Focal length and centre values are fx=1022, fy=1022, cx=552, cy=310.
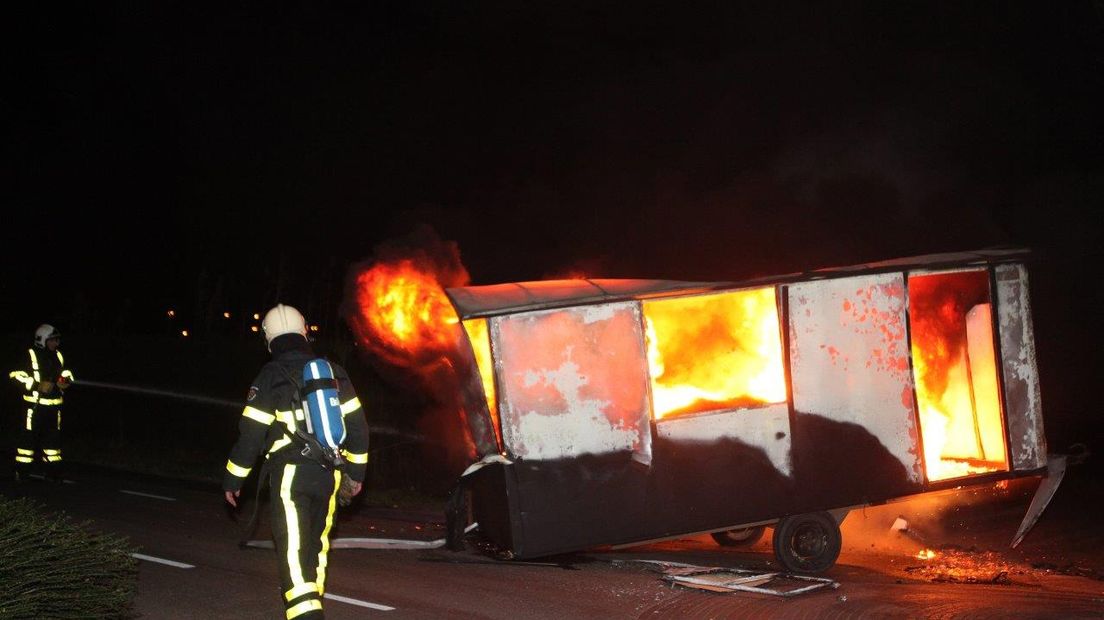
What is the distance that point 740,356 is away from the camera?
8.20 meters

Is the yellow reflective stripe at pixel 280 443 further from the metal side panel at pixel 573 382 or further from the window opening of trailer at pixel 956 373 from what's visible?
the window opening of trailer at pixel 956 373

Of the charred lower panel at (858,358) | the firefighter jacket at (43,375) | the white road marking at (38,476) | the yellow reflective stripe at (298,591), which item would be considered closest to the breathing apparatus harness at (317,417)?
the yellow reflective stripe at (298,591)

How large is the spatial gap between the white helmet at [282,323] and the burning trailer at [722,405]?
191cm

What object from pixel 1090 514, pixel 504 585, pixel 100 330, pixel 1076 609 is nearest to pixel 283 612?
pixel 504 585

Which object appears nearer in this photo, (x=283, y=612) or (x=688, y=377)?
(x=283, y=612)

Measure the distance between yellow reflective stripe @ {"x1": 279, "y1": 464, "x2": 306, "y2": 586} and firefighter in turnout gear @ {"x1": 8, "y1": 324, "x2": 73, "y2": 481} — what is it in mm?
8461

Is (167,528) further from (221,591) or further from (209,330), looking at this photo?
(209,330)

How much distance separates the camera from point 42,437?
12680 millimetres

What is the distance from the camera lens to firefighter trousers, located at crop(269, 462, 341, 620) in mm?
5305

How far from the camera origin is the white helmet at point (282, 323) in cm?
573

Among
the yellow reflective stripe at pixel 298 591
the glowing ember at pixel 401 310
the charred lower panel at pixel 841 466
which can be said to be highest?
the glowing ember at pixel 401 310

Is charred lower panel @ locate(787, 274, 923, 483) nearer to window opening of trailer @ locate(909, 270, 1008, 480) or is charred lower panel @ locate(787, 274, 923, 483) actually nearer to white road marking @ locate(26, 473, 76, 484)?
window opening of trailer @ locate(909, 270, 1008, 480)

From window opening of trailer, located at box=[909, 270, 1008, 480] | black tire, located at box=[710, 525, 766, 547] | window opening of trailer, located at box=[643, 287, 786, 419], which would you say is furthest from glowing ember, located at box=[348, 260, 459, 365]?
window opening of trailer, located at box=[909, 270, 1008, 480]

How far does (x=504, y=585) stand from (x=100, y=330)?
2266 cm
